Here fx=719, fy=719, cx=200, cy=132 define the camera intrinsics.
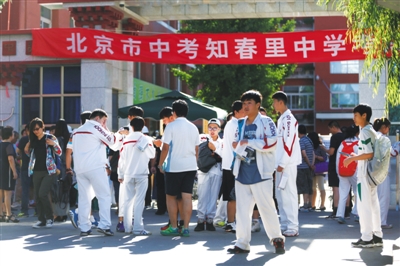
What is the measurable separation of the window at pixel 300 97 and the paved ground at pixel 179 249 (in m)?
54.3

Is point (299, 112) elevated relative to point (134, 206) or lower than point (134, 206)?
elevated

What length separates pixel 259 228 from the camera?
1157cm

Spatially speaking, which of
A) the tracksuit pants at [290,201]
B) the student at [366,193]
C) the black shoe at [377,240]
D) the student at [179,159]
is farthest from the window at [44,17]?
the black shoe at [377,240]

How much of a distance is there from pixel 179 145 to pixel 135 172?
3.49 feet

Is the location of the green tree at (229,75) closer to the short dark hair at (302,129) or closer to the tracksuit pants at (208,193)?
the short dark hair at (302,129)

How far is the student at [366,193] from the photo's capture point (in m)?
9.48

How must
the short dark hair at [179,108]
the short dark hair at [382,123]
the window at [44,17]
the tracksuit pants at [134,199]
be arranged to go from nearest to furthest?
the short dark hair at [179,108]
the tracksuit pants at [134,199]
the short dark hair at [382,123]
the window at [44,17]

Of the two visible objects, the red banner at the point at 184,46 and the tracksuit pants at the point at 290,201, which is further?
the red banner at the point at 184,46

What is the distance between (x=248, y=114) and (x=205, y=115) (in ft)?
31.2

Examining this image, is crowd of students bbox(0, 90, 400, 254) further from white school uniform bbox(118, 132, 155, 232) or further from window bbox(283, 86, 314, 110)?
window bbox(283, 86, 314, 110)

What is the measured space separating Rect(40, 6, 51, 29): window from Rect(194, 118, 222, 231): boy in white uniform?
63.9ft

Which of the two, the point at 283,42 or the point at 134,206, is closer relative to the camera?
the point at 134,206

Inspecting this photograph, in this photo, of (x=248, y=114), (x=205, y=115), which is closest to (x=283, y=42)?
(x=205, y=115)

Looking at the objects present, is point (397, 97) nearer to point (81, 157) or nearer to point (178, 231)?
point (178, 231)
